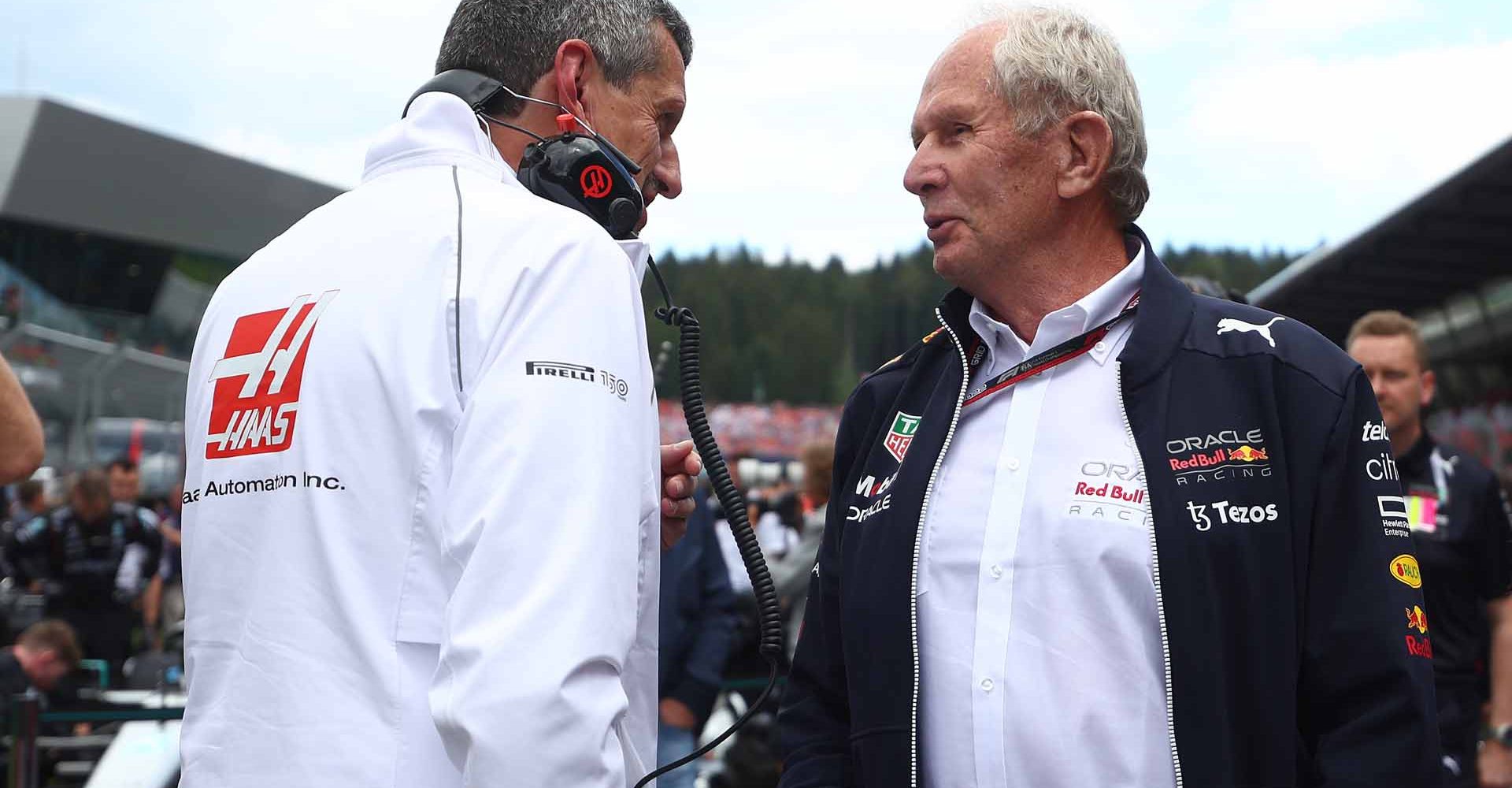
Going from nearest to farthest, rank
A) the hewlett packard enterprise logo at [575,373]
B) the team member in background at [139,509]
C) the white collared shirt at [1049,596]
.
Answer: the hewlett packard enterprise logo at [575,373]
the white collared shirt at [1049,596]
the team member in background at [139,509]

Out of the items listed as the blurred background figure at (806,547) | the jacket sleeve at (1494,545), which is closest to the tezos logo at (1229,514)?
the jacket sleeve at (1494,545)

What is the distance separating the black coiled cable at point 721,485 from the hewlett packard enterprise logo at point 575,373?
60 cm

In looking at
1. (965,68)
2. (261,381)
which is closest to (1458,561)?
(965,68)

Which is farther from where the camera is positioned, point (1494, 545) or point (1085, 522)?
point (1494, 545)

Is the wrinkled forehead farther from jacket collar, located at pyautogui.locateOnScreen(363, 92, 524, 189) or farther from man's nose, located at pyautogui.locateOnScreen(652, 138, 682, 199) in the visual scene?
jacket collar, located at pyautogui.locateOnScreen(363, 92, 524, 189)

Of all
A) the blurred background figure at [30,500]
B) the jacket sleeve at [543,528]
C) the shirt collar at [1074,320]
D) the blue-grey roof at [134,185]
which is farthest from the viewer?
the blue-grey roof at [134,185]

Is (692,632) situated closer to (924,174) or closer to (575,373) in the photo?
(924,174)

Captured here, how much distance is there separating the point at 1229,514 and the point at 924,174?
2.67 feet

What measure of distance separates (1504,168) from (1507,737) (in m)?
6.70

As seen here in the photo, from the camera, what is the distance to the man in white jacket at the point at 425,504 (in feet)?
5.57

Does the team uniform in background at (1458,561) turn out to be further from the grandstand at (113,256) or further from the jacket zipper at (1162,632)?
the grandstand at (113,256)

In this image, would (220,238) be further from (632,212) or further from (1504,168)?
(632,212)

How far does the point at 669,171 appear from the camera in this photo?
8.70ft

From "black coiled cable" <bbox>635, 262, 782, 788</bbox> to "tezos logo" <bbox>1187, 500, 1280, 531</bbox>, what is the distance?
2.15ft
